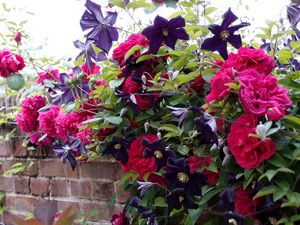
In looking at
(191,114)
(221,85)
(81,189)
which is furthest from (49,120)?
(221,85)

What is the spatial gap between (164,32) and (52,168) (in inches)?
33.0

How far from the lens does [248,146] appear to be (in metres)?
0.83

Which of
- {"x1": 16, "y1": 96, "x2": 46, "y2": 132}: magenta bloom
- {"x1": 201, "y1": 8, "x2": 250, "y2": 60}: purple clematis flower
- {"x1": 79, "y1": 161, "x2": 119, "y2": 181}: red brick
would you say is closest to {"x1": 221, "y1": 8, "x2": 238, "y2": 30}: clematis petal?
{"x1": 201, "y1": 8, "x2": 250, "y2": 60}: purple clematis flower

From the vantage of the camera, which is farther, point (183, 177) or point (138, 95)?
point (138, 95)

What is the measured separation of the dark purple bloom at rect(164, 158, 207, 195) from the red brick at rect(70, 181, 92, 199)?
1.95 ft

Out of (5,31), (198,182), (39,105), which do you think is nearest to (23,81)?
(39,105)

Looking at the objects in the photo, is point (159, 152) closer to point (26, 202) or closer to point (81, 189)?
point (81, 189)

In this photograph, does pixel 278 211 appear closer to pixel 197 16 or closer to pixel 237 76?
pixel 237 76

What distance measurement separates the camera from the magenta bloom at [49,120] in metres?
1.42

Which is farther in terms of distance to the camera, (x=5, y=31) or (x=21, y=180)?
(x=5, y=31)

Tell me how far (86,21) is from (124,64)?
0.15 metres

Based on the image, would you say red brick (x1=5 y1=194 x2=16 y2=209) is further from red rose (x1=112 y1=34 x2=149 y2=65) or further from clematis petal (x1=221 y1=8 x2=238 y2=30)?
clematis petal (x1=221 y1=8 x2=238 y2=30)

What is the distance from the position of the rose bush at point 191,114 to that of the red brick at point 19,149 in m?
0.51

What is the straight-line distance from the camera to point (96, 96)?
1.17 metres
